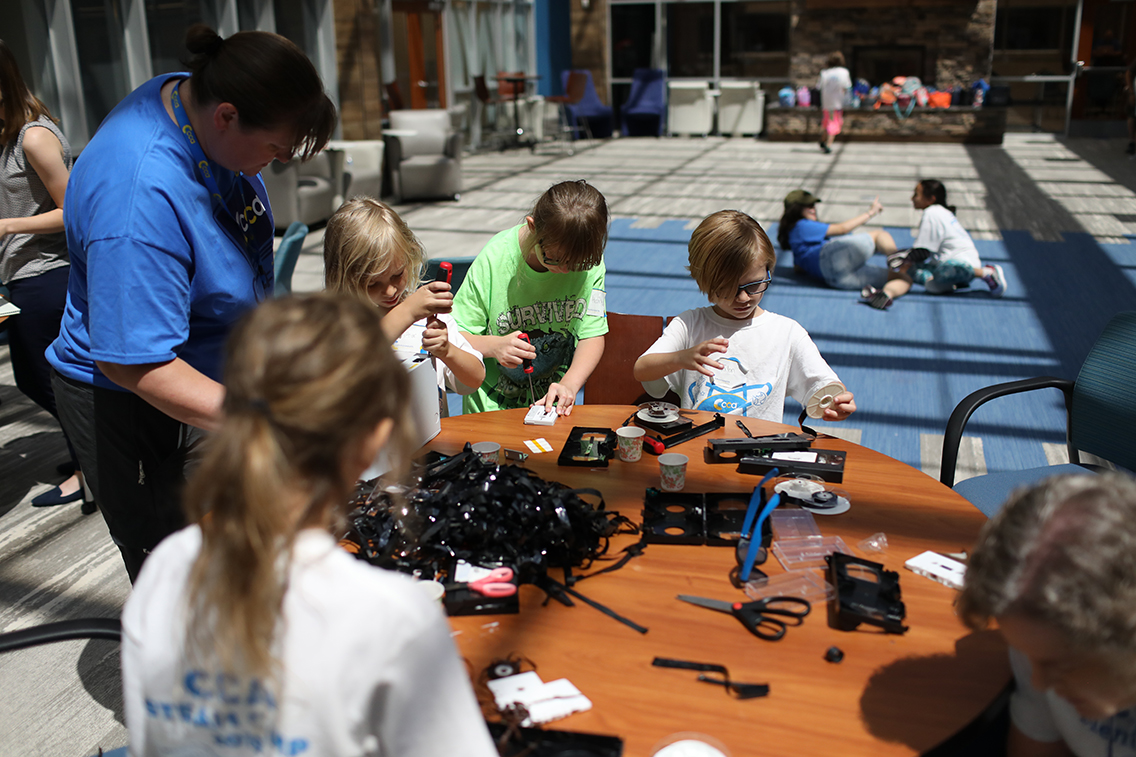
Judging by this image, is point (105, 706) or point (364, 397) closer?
point (364, 397)

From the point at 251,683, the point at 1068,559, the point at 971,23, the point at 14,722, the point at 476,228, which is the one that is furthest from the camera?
the point at 971,23

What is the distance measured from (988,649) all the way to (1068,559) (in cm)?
41

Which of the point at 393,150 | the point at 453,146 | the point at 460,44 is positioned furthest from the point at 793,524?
the point at 460,44

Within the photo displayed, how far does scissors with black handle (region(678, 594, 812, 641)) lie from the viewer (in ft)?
4.59

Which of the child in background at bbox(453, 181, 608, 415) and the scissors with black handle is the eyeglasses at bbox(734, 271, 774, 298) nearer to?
the child in background at bbox(453, 181, 608, 415)

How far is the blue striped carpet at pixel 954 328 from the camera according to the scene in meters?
3.91

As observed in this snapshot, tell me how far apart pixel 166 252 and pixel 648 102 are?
53.9ft

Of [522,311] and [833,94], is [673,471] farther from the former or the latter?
[833,94]

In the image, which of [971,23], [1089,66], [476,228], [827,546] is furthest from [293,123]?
[1089,66]

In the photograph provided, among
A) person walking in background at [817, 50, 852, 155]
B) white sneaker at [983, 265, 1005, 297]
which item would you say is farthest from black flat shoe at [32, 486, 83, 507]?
person walking in background at [817, 50, 852, 155]

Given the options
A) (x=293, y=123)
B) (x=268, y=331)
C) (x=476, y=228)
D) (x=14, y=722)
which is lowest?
(x=14, y=722)

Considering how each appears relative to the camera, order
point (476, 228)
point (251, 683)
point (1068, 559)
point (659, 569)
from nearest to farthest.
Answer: point (251, 683) → point (1068, 559) → point (659, 569) → point (476, 228)

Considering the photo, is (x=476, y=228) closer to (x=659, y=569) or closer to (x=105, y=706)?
(x=105, y=706)

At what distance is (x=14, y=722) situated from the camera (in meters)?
2.22
